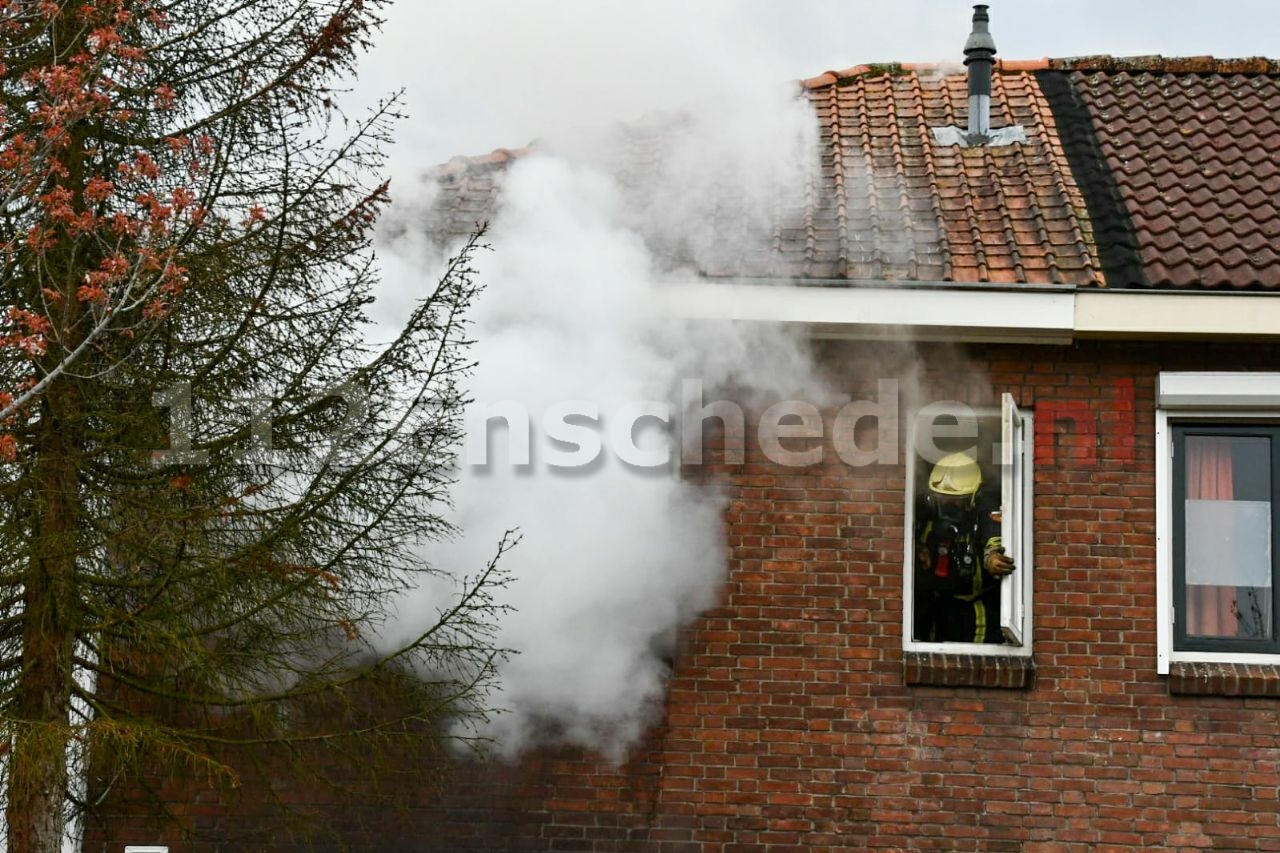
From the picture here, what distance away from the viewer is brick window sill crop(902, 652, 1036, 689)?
7832 millimetres

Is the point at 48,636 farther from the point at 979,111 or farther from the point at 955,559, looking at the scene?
the point at 979,111

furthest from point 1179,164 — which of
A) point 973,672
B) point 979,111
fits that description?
point 973,672

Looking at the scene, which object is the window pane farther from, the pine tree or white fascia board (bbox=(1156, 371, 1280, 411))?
the pine tree

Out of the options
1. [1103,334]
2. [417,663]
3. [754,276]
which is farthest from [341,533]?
[1103,334]

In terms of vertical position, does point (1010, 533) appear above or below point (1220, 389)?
below

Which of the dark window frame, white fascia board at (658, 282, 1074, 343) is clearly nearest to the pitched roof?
white fascia board at (658, 282, 1074, 343)

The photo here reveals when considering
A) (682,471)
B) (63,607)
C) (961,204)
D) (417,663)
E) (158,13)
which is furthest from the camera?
(961,204)

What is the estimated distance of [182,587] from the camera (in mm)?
5820

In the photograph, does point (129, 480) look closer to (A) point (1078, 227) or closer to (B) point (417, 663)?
(B) point (417, 663)

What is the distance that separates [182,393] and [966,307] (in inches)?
158

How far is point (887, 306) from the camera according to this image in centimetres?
792

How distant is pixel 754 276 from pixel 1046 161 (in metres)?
2.25

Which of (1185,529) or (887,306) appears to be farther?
(1185,529)

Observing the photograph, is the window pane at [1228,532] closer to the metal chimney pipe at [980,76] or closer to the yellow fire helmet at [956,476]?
the yellow fire helmet at [956,476]
